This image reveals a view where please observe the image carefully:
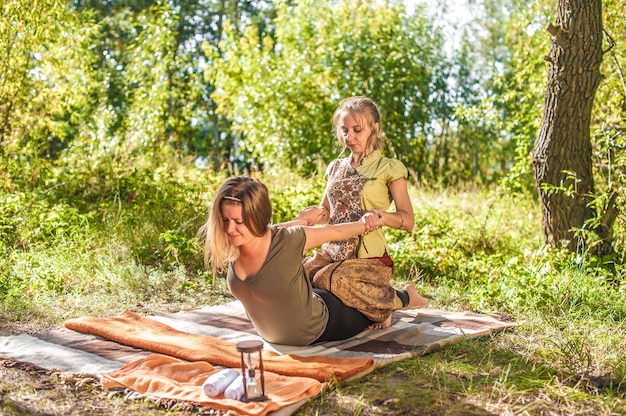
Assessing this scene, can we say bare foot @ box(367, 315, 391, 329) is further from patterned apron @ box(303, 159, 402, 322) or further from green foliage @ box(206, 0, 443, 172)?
green foliage @ box(206, 0, 443, 172)

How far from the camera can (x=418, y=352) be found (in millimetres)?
3975

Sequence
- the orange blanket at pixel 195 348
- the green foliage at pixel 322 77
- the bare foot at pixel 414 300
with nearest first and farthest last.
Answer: the orange blanket at pixel 195 348
the bare foot at pixel 414 300
the green foliage at pixel 322 77

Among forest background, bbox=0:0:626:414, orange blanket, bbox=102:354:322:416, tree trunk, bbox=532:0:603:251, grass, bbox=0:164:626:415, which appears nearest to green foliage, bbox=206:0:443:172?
forest background, bbox=0:0:626:414

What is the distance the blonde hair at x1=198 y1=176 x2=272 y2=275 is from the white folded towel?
0.62 m

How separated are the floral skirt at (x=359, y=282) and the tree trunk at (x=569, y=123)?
6.54ft

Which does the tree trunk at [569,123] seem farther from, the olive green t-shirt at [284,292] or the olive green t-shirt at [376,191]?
the olive green t-shirt at [284,292]

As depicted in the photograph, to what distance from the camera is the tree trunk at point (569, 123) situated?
223 inches

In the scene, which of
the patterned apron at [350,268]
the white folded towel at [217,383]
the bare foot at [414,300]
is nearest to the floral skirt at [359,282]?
the patterned apron at [350,268]

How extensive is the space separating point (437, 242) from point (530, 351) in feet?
9.21

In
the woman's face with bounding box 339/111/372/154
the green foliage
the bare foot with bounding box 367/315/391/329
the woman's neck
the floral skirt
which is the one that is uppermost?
the green foliage

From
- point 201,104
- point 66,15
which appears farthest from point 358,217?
point 201,104

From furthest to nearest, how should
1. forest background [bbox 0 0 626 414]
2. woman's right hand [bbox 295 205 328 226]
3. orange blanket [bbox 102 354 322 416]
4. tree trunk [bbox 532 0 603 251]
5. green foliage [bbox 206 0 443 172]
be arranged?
green foliage [bbox 206 0 443 172] → tree trunk [bbox 532 0 603 251] → woman's right hand [bbox 295 205 328 226] → forest background [bbox 0 0 626 414] → orange blanket [bbox 102 354 322 416]

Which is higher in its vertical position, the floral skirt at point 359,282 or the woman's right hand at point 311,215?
the woman's right hand at point 311,215

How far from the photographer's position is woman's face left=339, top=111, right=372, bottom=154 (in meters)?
4.42
